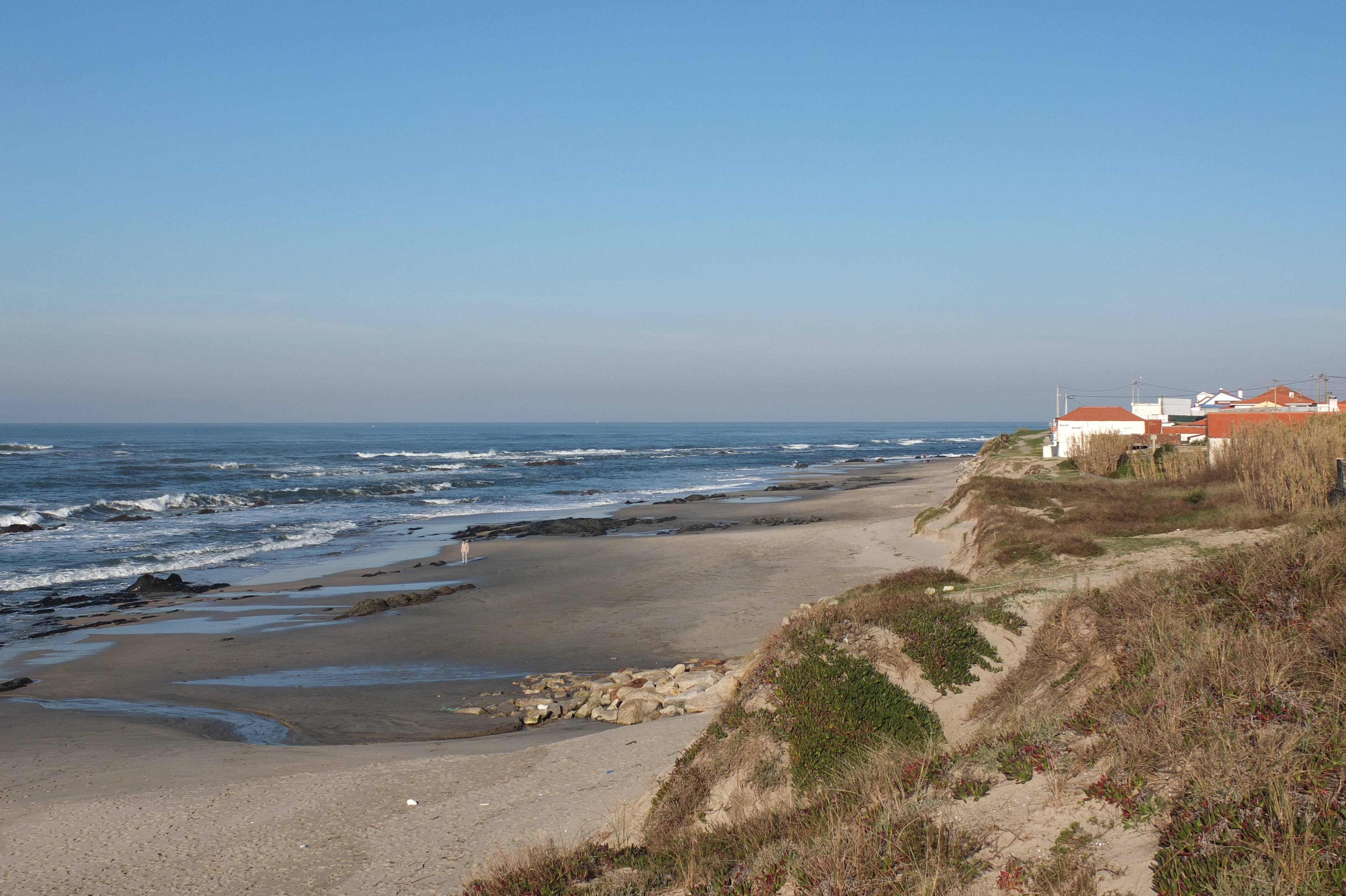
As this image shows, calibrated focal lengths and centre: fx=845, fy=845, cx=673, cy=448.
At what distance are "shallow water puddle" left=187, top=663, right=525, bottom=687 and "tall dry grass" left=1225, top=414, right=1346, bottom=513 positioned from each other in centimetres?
1473

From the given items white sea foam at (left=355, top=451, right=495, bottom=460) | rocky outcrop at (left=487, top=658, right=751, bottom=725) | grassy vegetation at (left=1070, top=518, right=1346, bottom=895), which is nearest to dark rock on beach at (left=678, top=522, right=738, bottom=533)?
rocky outcrop at (left=487, top=658, right=751, bottom=725)

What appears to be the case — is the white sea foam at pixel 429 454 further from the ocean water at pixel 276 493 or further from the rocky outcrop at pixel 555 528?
the rocky outcrop at pixel 555 528

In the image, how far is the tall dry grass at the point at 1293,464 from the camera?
1605 cm

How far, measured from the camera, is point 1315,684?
17.1 feet

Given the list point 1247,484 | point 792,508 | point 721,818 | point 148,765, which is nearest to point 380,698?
point 148,765

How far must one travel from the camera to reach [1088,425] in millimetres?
44750

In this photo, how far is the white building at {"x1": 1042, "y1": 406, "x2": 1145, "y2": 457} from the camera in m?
42.9

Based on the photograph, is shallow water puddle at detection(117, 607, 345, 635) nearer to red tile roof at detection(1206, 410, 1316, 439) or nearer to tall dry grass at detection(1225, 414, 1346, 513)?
tall dry grass at detection(1225, 414, 1346, 513)

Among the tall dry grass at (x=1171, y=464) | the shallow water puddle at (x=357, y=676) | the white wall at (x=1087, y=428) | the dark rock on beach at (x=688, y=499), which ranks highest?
the white wall at (x=1087, y=428)

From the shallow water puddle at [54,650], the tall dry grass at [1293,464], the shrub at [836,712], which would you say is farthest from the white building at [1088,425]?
the shallow water puddle at [54,650]

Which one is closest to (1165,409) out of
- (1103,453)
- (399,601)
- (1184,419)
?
(1184,419)

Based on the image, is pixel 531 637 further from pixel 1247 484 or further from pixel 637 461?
pixel 637 461

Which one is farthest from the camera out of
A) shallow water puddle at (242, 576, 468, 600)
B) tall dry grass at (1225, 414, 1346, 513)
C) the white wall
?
the white wall

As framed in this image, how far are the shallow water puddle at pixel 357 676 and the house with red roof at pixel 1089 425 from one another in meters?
33.8
